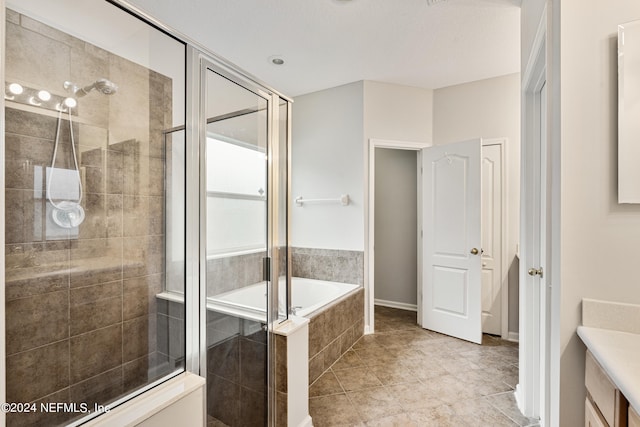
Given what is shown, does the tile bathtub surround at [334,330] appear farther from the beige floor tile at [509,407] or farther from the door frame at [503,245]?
the door frame at [503,245]

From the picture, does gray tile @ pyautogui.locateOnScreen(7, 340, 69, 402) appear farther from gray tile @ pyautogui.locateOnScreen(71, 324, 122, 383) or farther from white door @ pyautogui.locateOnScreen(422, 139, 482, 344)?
white door @ pyautogui.locateOnScreen(422, 139, 482, 344)

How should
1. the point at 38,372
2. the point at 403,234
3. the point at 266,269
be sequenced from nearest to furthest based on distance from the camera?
1. the point at 38,372
2. the point at 266,269
3. the point at 403,234

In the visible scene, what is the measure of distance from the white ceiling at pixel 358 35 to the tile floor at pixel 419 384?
219cm

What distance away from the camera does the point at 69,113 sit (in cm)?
133

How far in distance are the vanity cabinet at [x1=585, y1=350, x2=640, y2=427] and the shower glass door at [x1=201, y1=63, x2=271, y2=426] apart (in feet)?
4.31

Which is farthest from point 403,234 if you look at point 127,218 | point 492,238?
point 127,218

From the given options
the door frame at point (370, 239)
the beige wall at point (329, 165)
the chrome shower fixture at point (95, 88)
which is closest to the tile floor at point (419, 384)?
the door frame at point (370, 239)

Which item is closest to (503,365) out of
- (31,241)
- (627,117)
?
(627,117)

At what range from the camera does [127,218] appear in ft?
4.51

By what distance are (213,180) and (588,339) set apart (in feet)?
4.93

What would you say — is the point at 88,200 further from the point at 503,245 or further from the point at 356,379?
the point at 503,245

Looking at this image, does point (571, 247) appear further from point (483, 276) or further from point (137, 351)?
point (483, 276)

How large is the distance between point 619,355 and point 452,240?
2286 mm

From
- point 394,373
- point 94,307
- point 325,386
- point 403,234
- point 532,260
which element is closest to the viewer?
point 94,307
